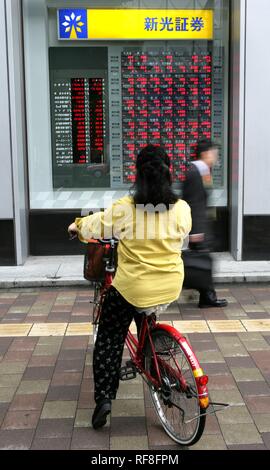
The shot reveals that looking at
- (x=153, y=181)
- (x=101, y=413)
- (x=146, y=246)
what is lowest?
(x=101, y=413)

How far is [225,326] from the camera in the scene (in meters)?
5.29

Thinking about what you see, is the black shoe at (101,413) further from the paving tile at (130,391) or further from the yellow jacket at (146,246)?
the yellow jacket at (146,246)

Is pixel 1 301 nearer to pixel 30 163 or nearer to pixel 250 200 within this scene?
pixel 30 163

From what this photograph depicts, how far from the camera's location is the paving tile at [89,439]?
10.6 ft

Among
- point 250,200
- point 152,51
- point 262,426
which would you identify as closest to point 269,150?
point 250,200

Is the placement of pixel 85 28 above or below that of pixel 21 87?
above

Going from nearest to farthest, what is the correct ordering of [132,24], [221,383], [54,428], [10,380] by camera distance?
[54,428]
[221,383]
[10,380]
[132,24]

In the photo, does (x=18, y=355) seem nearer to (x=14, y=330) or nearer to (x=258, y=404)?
(x=14, y=330)

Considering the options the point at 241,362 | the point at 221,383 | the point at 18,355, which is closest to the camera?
the point at 221,383

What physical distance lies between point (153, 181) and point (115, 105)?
5336 millimetres

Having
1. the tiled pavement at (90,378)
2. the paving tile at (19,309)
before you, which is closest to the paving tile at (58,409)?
the tiled pavement at (90,378)

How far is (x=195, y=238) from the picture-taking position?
5539 millimetres

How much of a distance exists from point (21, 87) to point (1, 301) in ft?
10.4

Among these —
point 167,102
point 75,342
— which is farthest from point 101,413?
point 167,102
